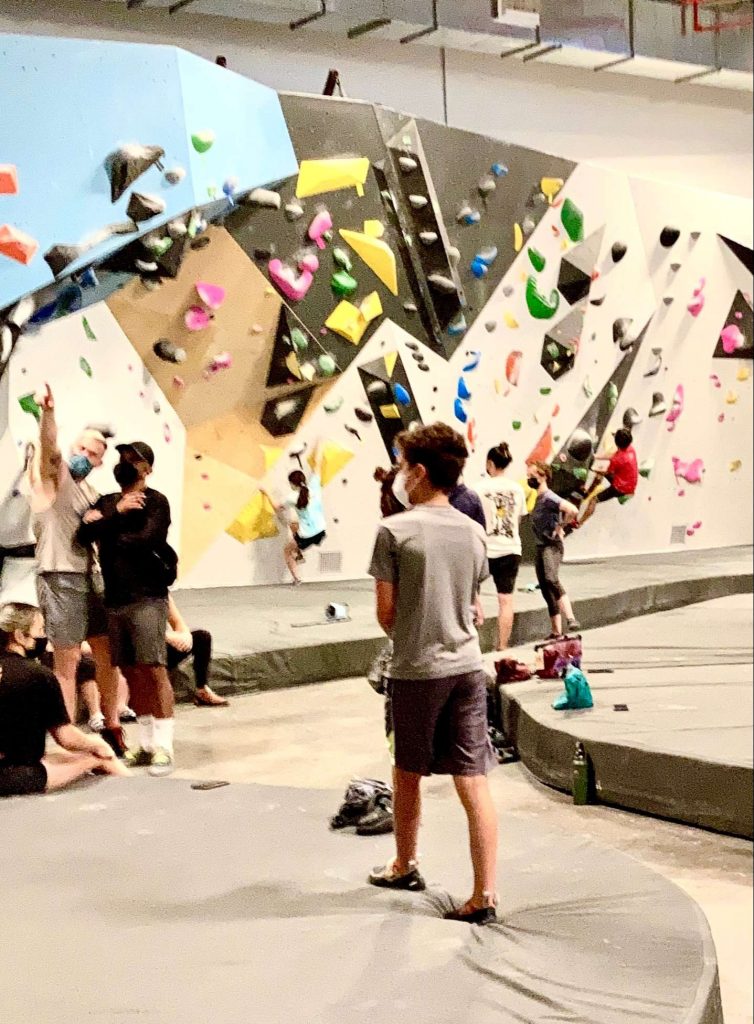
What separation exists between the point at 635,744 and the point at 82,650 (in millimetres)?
1969

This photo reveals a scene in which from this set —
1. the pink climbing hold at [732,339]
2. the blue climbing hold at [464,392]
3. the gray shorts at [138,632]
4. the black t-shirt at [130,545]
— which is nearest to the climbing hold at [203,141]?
the black t-shirt at [130,545]

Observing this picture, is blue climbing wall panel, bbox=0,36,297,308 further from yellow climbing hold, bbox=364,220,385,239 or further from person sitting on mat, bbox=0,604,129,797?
yellow climbing hold, bbox=364,220,385,239

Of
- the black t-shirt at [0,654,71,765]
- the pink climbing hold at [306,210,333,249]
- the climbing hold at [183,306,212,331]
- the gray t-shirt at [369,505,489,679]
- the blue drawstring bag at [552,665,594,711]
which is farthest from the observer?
the pink climbing hold at [306,210,333,249]

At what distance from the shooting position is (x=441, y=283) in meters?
6.87

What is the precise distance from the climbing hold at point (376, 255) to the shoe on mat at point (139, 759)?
123 inches

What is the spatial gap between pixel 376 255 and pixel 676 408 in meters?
2.22

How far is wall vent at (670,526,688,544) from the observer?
6922mm

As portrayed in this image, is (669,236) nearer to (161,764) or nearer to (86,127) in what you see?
(86,127)

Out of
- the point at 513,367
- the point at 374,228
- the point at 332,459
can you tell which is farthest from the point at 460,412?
the point at 374,228

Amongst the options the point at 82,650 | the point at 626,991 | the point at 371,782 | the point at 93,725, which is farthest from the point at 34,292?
the point at 626,991

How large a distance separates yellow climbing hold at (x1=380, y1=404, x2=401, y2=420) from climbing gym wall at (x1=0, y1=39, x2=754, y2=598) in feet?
0.03

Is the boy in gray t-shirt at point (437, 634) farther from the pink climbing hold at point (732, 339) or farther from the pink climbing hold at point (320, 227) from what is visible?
the pink climbing hold at point (732, 339)

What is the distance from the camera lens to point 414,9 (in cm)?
380

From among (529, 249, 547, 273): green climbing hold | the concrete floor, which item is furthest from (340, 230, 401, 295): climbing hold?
the concrete floor
